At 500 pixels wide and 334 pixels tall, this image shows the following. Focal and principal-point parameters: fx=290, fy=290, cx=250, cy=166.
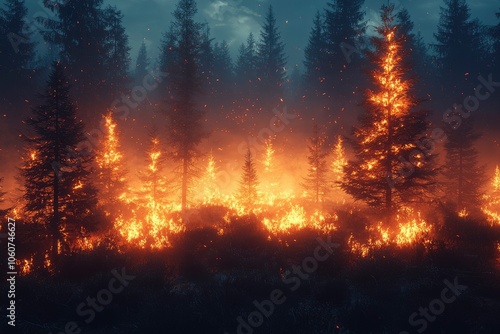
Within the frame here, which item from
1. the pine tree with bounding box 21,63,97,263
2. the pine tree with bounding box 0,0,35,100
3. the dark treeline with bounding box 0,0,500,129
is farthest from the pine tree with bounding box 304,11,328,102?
the pine tree with bounding box 0,0,35,100

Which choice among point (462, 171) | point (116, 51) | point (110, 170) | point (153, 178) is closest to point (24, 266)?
point (153, 178)

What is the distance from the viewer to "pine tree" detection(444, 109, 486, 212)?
2319 cm

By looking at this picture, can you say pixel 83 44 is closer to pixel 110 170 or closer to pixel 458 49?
pixel 110 170

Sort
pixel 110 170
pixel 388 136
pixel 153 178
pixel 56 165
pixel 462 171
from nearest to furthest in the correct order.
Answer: pixel 56 165
pixel 388 136
pixel 462 171
pixel 153 178
pixel 110 170

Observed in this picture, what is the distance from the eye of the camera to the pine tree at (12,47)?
35.7 meters

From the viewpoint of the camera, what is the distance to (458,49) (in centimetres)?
4044

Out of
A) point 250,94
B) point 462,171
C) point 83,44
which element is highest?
point 250,94

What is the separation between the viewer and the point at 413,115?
43.3 ft

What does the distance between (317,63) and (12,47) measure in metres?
41.5

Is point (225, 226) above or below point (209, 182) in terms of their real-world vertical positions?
below

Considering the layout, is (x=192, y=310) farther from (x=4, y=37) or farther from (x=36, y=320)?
(x=4, y=37)

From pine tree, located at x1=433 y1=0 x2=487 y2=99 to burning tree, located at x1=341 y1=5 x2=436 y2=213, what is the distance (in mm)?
35047

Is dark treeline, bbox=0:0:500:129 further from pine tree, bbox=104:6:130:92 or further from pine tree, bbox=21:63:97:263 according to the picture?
pine tree, bbox=21:63:97:263

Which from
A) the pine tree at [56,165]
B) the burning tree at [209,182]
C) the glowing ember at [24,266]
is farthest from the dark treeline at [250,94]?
the burning tree at [209,182]
